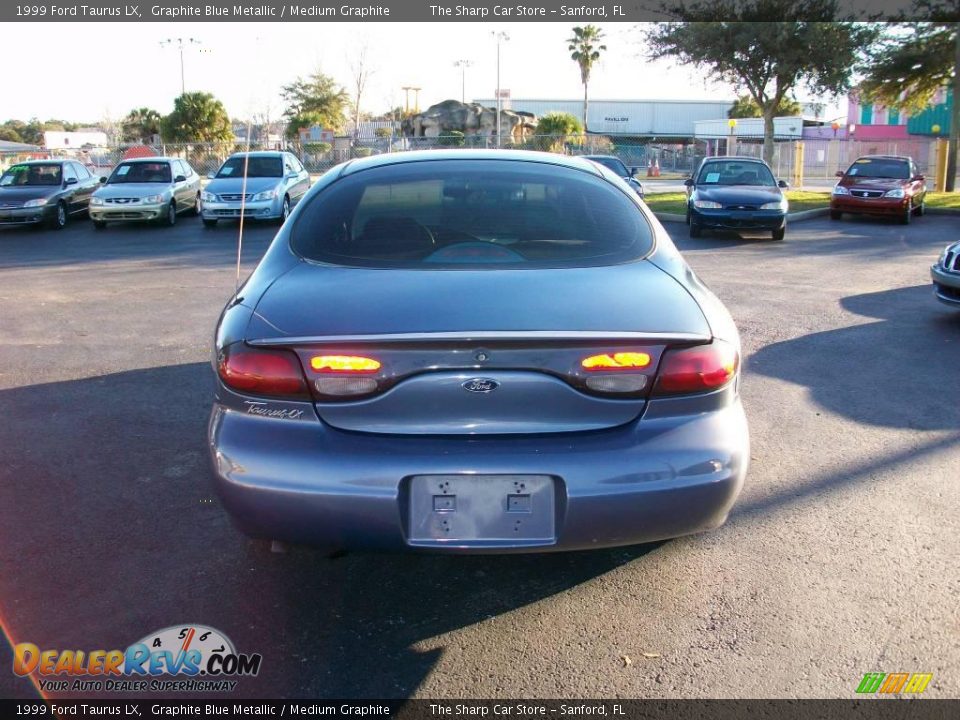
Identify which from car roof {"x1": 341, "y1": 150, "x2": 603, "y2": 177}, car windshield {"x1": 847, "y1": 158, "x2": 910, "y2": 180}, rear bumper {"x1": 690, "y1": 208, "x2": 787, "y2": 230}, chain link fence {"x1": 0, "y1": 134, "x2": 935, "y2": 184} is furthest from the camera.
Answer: chain link fence {"x1": 0, "y1": 134, "x2": 935, "y2": 184}

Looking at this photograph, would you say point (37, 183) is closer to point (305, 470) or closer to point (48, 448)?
point (48, 448)

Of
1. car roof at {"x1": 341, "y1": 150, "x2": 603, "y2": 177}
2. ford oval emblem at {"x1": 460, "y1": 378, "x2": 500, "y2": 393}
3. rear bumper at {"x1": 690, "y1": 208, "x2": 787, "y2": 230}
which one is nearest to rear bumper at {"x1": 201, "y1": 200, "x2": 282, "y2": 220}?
rear bumper at {"x1": 690, "y1": 208, "x2": 787, "y2": 230}

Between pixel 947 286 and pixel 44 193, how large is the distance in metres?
16.6

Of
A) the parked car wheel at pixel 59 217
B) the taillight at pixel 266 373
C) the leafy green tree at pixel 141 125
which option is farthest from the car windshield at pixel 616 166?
the leafy green tree at pixel 141 125

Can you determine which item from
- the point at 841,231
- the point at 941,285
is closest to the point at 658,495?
the point at 941,285

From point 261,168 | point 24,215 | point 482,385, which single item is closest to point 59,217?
point 24,215

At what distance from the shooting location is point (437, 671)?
9.05 feet

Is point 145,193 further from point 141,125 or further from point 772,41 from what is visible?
point 141,125

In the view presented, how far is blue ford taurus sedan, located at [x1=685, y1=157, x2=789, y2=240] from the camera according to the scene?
49.5 ft

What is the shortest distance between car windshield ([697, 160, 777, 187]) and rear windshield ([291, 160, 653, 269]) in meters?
12.8

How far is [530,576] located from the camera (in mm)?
3385

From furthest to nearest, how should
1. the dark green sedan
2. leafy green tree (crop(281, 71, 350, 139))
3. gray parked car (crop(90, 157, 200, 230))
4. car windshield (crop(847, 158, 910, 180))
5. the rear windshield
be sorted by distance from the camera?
leafy green tree (crop(281, 71, 350, 139)) → car windshield (crop(847, 158, 910, 180)) → gray parked car (crop(90, 157, 200, 230)) → the dark green sedan → the rear windshield

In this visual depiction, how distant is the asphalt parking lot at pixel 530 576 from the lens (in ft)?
9.14

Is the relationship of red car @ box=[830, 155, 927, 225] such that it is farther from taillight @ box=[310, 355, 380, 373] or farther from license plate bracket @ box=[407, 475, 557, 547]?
taillight @ box=[310, 355, 380, 373]
